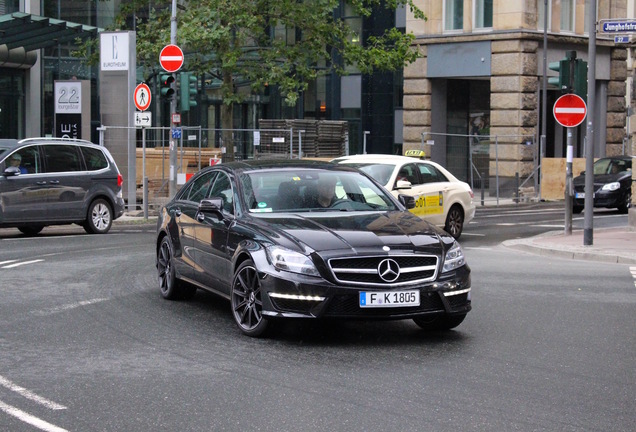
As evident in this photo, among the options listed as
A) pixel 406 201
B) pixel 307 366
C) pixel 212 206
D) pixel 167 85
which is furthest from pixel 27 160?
pixel 307 366

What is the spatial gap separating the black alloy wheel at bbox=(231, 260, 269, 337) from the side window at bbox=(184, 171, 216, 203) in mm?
2007

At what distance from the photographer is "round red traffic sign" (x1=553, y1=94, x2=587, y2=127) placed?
21.0 m

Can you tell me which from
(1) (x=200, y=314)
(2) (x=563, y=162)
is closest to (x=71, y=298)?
(1) (x=200, y=314)

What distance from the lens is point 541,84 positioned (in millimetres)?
39375

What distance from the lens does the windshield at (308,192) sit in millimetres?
10570

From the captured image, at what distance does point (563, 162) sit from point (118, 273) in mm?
24855

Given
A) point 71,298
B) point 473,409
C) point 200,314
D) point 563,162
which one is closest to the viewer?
point 473,409

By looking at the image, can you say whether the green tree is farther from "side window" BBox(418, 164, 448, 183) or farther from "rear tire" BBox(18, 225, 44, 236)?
→ "side window" BBox(418, 164, 448, 183)

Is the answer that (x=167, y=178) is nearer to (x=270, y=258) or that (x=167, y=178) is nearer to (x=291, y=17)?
(x=291, y=17)

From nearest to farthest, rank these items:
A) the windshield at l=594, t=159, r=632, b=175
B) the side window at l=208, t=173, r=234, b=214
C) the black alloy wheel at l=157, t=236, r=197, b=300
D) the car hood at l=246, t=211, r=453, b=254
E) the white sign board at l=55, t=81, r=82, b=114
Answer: the car hood at l=246, t=211, r=453, b=254
the side window at l=208, t=173, r=234, b=214
the black alloy wheel at l=157, t=236, r=197, b=300
the white sign board at l=55, t=81, r=82, b=114
the windshield at l=594, t=159, r=632, b=175

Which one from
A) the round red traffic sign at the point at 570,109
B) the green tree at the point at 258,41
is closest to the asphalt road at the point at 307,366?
the round red traffic sign at the point at 570,109

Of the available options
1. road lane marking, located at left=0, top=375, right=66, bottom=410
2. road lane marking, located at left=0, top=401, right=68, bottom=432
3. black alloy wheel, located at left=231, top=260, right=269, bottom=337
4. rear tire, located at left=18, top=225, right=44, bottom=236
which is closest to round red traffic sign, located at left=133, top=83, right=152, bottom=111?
rear tire, located at left=18, top=225, right=44, bottom=236

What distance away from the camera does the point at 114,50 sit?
28969 millimetres

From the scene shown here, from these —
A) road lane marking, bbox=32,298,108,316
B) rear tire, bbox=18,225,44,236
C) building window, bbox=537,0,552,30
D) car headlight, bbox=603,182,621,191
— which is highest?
building window, bbox=537,0,552,30
